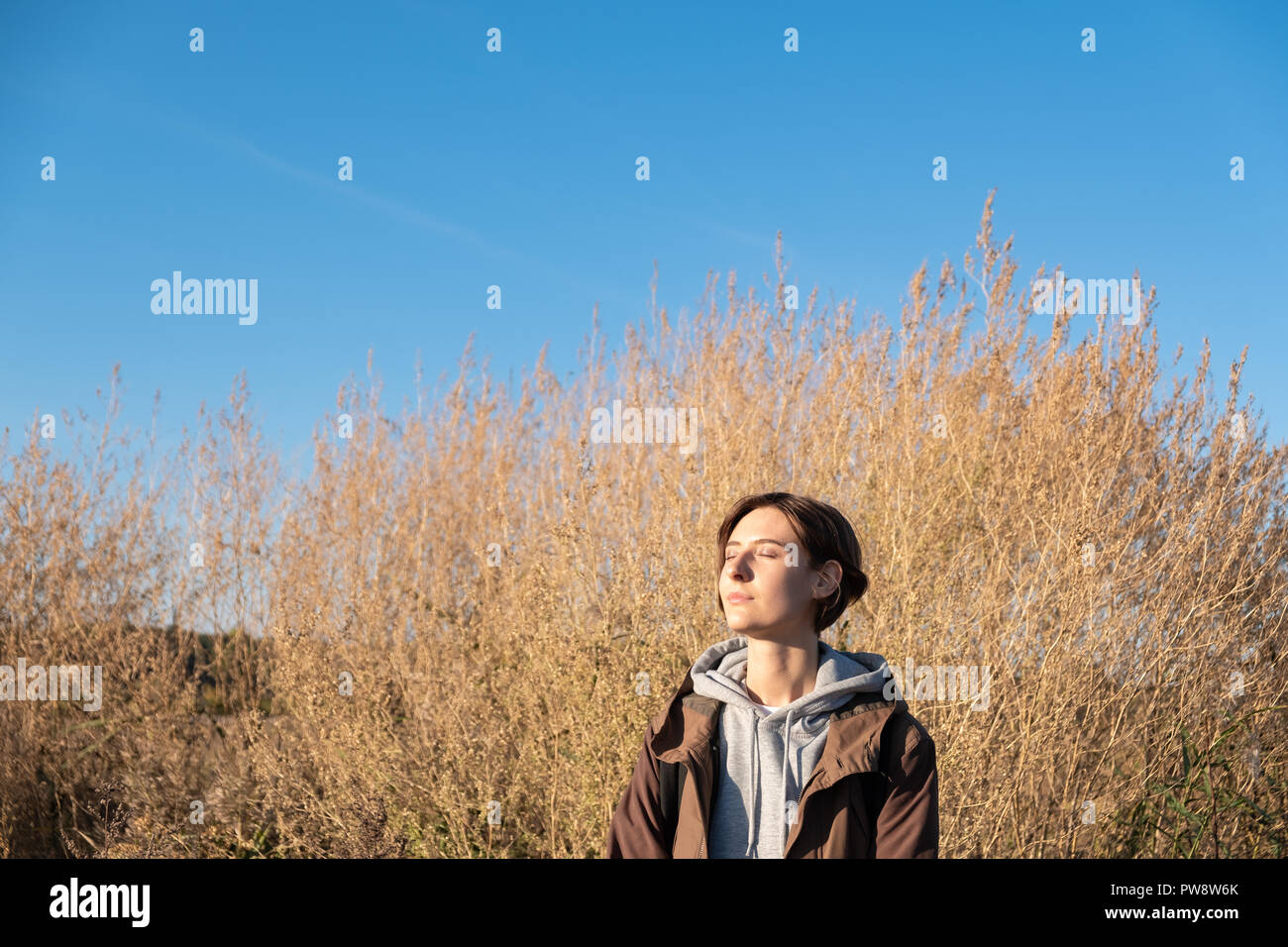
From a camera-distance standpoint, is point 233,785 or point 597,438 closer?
point 233,785

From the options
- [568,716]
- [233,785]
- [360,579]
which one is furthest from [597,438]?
[233,785]

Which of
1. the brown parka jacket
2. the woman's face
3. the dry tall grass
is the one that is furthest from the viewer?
the dry tall grass

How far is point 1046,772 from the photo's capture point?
390 cm

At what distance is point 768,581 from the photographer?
6.19 feet

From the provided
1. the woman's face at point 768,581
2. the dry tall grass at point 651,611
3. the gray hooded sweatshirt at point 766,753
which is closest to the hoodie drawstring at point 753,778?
the gray hooded sweatshirt at point 766,753

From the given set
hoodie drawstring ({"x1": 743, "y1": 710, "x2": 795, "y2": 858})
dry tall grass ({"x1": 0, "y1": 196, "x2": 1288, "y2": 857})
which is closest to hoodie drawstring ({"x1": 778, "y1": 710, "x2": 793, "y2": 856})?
hoodie drawstring ({"x1": 743, "y1": 710, "x2": 795, "y2": 858})

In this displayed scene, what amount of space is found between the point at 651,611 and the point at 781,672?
2182mm

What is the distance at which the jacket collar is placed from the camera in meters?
1.74

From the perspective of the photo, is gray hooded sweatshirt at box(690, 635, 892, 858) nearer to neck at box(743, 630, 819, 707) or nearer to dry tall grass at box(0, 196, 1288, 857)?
neck at box(743, 630, 819, 707)

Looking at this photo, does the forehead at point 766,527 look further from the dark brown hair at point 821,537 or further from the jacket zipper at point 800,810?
the jacket zipper at point 800,810
